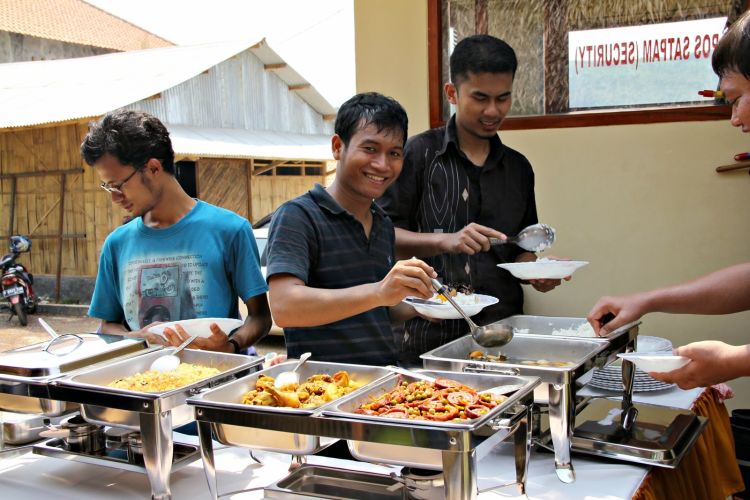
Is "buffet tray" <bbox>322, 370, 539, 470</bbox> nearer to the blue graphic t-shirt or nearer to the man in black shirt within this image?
the blue graphic t-shirt

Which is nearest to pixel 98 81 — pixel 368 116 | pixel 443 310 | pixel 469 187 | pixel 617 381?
pixel 469 187

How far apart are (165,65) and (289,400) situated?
453 inches

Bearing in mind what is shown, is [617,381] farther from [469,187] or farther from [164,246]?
[164,246]

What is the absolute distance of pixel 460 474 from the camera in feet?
3.86

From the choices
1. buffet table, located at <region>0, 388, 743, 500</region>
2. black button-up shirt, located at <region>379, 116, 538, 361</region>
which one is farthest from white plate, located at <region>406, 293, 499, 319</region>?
black button-up shirt, located at <region>379, 116, 538, 361</region>

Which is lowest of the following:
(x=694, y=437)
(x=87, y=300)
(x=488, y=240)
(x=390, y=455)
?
(x=87, y=300)

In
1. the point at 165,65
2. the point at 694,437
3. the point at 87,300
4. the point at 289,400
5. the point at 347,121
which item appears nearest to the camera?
the point at 289,400

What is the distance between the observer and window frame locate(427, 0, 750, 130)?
338cm

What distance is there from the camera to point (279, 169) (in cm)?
1268

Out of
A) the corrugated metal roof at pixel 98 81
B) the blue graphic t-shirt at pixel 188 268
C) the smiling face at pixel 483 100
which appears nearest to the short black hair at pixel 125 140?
the blue graphic t-shirt at pixel 188 268

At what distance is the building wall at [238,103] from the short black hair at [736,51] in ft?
33.0

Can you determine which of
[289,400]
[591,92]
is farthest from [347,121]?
[591,92]

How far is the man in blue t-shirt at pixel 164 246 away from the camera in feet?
7.01

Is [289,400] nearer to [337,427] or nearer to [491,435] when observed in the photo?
[337,427]
